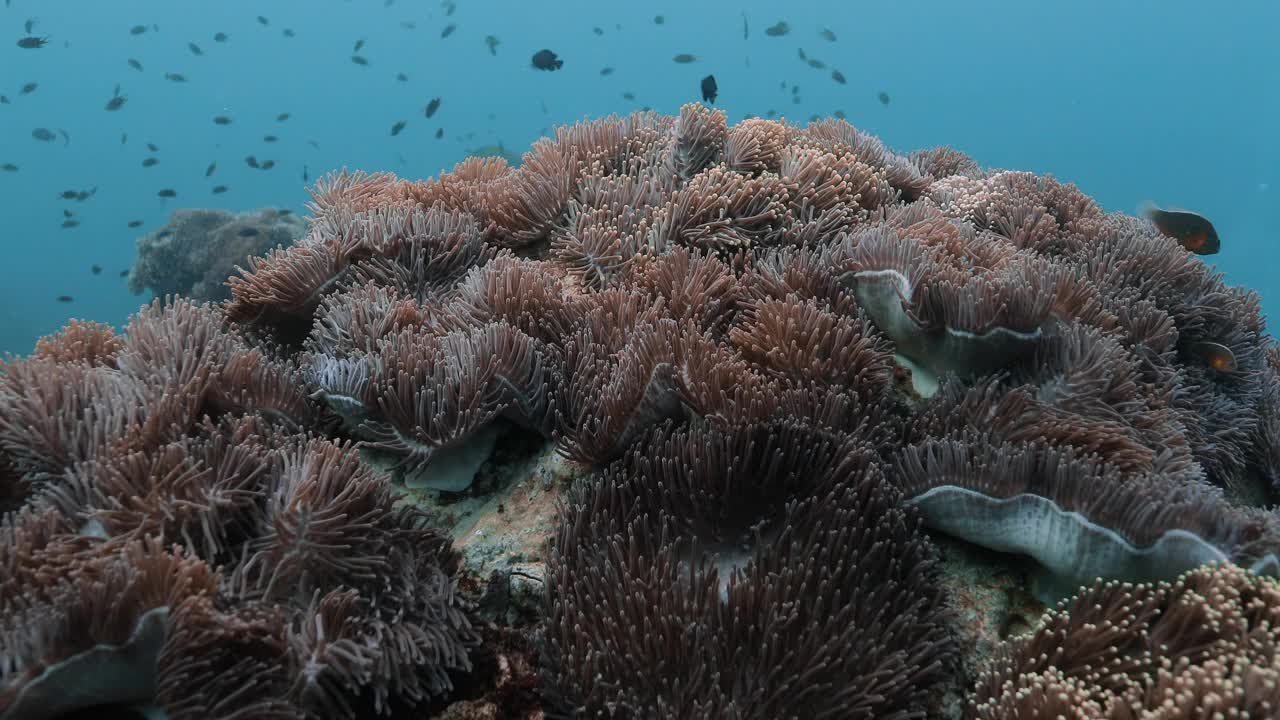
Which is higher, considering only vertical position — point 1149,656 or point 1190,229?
point 1190,229

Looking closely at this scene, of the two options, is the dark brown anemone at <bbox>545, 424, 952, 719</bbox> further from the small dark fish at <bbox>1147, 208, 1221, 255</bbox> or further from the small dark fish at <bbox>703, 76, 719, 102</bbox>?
the small dark fish at <bbox>703, 76, 719, 102</bbox>

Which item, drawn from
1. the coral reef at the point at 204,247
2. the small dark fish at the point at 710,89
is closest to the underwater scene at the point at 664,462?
the small dark fish at the point at 710,89

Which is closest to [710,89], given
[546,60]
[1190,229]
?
[546,60]

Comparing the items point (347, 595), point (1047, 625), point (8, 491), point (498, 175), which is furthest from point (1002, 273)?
point (8, 491)

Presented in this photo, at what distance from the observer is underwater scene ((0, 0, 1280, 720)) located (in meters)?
1.82

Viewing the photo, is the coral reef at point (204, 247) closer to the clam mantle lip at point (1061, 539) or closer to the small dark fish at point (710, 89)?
the small dark fish at point (710, 89)

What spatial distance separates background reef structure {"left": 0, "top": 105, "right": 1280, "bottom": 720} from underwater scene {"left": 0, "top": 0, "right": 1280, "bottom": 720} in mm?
13

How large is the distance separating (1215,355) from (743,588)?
122 inches

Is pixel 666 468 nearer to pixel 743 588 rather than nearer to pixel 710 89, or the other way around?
pixel 743 588

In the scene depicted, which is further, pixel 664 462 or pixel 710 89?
pixel 710 89

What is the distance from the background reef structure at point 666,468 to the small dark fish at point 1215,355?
0.03 m

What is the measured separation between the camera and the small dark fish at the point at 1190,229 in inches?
185

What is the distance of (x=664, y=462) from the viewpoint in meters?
2.27

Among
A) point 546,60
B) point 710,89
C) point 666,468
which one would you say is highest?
point 546,60
